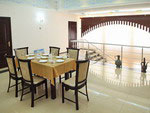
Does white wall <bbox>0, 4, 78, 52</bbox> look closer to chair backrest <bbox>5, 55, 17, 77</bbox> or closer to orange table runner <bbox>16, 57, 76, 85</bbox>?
chair backrest <bbox>5, 55, 17, 77</bbox>

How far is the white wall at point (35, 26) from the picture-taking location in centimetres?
583

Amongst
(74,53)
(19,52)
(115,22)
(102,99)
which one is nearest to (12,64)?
(19,52)

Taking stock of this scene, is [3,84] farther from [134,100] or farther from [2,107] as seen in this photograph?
[134,100]

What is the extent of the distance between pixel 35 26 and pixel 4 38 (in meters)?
1.72

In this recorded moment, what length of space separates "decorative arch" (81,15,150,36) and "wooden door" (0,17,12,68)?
5.78 meters

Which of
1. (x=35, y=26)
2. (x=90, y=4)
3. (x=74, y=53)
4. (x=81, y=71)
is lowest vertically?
(x=81, y=71)

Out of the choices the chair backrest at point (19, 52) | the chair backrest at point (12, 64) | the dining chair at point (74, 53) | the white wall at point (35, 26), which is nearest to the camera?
the chair backrest at point (12, 64)

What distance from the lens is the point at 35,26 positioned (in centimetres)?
679

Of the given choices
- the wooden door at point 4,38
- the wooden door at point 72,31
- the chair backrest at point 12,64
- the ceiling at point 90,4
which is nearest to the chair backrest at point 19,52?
the chair backrest at point 12,64

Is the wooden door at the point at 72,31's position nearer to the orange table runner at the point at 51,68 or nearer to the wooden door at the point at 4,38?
the wooden door at the point at 4,38

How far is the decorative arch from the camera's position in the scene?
7893mm

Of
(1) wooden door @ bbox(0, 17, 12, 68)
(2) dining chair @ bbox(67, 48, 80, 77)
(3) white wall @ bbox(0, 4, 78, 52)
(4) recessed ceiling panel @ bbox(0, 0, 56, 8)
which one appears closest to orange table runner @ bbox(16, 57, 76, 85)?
(2) dining chair @ bbox(67, 48, 80, 77)

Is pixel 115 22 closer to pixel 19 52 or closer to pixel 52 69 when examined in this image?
pixel 19 52

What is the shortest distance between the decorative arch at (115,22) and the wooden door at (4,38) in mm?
5784
